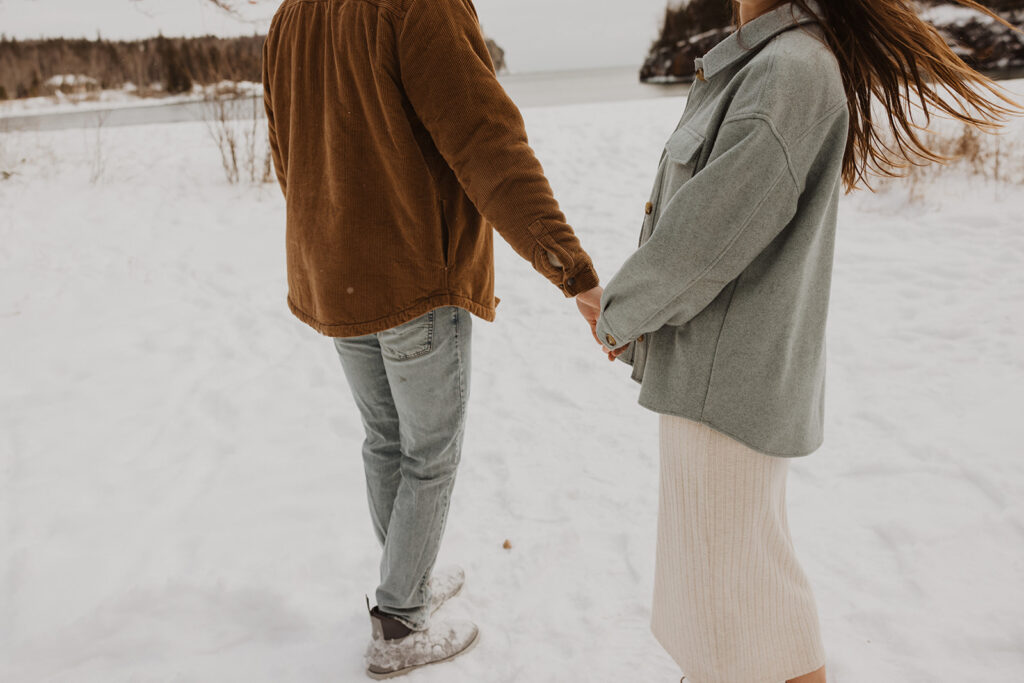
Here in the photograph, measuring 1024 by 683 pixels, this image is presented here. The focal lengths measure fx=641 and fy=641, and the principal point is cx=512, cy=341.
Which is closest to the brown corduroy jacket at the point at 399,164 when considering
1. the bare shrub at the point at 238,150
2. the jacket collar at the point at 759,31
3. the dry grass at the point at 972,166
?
the jacket collar at the point at 759,31

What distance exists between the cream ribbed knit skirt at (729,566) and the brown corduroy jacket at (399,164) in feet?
1.46

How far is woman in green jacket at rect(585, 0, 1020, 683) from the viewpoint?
984 mm

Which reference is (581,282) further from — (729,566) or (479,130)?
(729,566)

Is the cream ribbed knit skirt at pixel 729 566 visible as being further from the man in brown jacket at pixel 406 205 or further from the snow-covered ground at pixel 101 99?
the snow-covered ground at pixel 101 99

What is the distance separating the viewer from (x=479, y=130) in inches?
50.0

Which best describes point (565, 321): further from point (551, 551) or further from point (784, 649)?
point (784, 649)

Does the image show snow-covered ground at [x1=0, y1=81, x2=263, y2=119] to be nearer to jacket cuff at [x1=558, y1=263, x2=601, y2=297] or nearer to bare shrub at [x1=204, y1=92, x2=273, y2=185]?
bare shrub at [x1=204, y1=92, x2=273, y2=185]

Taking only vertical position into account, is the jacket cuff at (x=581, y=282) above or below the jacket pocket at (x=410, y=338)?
above

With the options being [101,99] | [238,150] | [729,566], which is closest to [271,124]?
[729,566]

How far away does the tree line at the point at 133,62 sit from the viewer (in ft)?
25.0

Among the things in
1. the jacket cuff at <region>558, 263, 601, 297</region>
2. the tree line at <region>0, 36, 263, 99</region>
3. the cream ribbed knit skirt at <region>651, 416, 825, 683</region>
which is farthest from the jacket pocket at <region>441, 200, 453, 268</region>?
the tree line at <region>0, 36, 263, 99</region>


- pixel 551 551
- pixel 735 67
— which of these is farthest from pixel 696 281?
pixel 551 551

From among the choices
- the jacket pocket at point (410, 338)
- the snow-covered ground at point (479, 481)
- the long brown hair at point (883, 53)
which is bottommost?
the snow-covered ground at point (479, 481)

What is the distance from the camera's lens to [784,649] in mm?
1288
